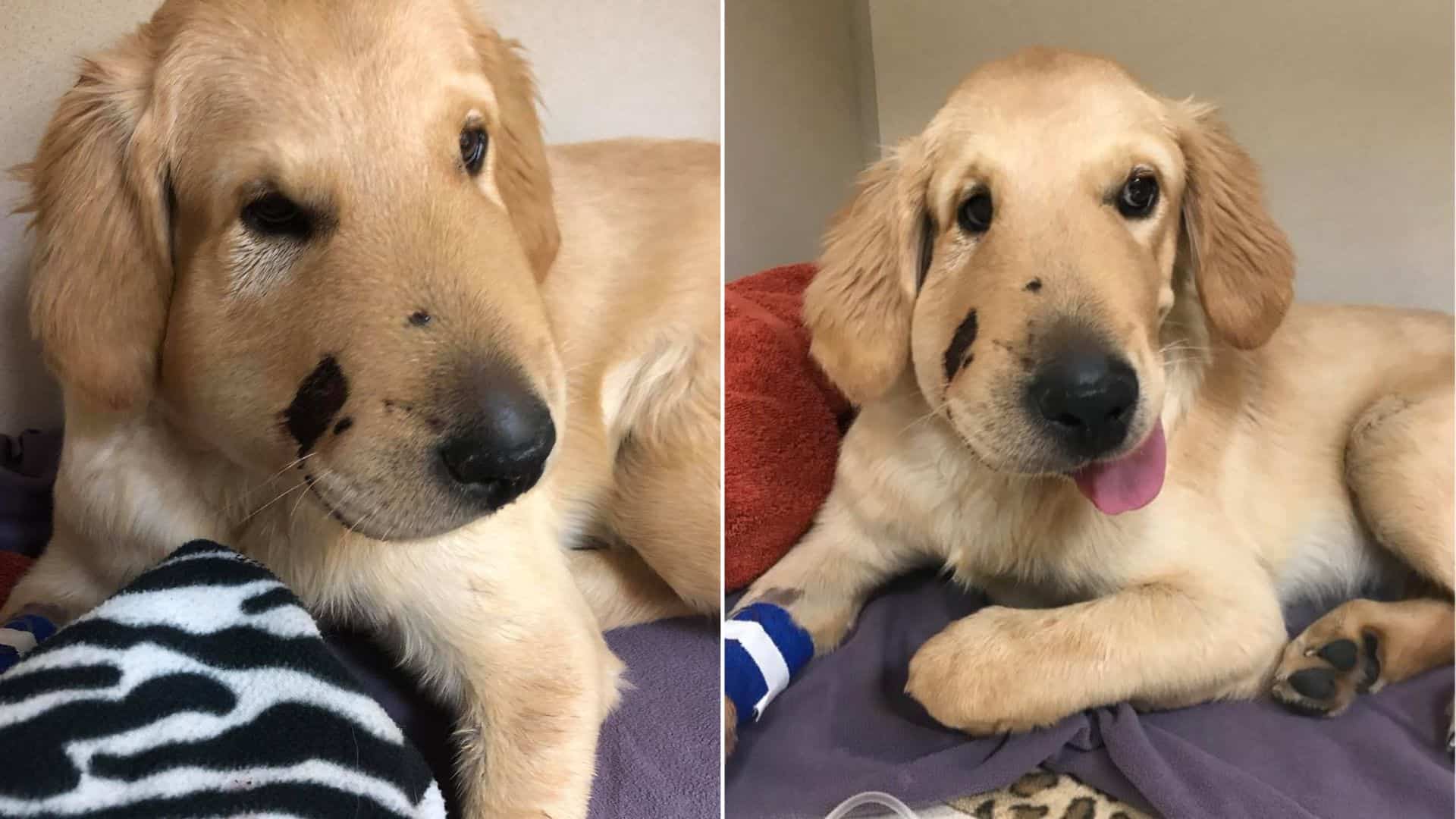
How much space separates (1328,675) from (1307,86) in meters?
0.52

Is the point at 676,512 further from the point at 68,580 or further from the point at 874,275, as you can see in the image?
the point at 68,580

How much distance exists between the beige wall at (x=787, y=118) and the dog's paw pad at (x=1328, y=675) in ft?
2.10

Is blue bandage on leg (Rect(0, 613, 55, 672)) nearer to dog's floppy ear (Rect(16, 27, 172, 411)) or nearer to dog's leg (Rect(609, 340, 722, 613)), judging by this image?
dog's floppy ear (Rect(16, 27, 172, 411))

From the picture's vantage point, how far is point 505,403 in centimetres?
82

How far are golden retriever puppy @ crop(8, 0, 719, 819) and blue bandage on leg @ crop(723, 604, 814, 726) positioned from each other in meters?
0.09

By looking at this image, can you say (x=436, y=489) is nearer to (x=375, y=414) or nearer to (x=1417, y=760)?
(x=375, y=414)

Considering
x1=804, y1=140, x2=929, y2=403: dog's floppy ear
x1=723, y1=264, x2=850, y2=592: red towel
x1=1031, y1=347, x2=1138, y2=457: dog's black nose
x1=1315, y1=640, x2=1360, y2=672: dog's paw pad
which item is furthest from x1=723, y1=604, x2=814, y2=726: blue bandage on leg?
x1=1315, y1=640, x2=1360, y2=672: dog's paw pad

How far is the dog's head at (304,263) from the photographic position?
83 cm

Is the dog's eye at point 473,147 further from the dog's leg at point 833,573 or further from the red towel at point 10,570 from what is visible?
the red towel at point 10,570

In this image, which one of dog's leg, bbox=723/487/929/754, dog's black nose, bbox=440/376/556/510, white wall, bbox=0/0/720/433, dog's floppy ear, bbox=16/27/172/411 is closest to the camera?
dog's black nose, bbox=440/376/556/510

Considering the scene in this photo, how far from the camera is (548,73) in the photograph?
1410mm

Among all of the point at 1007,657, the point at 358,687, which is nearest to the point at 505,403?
the point at 358,687

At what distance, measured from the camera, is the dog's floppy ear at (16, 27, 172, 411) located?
35.9 inches

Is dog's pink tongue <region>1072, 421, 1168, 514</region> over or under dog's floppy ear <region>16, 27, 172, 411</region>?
under
